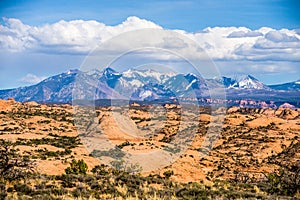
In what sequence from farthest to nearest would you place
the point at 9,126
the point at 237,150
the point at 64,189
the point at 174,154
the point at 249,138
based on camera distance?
the point at 249,138 < the point at 9,126 < the point at 237,150 < the point at 174,154 < the point at 64,189

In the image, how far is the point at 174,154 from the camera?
50156mm

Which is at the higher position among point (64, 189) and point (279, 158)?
point (64, 189)

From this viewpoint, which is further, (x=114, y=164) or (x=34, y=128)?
(x=34, y=128)

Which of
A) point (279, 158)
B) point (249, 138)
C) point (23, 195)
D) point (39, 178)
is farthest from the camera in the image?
point (249, 138)

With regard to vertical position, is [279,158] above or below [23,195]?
below

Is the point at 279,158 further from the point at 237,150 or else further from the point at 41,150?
the point at 41,150

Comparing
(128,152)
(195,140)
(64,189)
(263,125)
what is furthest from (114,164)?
(263,125)

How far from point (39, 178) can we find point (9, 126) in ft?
177

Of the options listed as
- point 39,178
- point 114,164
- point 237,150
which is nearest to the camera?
point 39,178

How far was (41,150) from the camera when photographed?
46938 mm

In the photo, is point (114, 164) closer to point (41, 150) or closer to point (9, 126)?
point (41, 150)

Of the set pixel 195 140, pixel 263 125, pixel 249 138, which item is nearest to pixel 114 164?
pixel 195 140

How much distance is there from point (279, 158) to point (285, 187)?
126 feet

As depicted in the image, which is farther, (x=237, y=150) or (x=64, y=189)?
(x=237, y=150)
